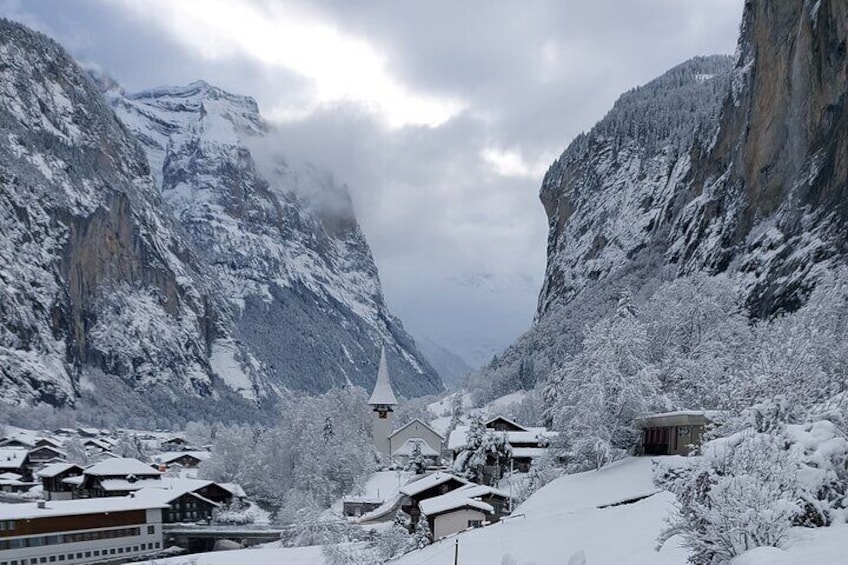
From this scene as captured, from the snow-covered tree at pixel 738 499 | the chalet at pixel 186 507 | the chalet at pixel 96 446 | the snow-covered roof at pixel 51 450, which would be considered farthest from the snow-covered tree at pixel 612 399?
the chalet at pixel 96 446

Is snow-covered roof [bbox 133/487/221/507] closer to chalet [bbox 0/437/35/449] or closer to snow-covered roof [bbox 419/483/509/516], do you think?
snow-covered roof [bbox 419/483/509/516]

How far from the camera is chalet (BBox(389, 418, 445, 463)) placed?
3600 inches

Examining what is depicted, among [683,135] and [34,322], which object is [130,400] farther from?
[683,135]

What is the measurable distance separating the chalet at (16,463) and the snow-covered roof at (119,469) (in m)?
21.5

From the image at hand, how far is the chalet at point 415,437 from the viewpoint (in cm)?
9144

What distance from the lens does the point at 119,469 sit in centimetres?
7144

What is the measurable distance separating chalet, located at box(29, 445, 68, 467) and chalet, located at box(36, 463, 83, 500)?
20535 mm

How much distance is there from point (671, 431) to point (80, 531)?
134 feet

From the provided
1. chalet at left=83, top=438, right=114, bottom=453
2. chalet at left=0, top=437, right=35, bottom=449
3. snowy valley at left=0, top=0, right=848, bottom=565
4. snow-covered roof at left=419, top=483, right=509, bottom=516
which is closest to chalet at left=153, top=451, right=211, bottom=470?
snowy valley at left=0, top=0, right=848, bottom=565

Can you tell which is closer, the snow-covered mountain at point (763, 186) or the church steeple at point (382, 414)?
the snow-covered mountain at point (763, 186)

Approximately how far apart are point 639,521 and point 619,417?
15.0m

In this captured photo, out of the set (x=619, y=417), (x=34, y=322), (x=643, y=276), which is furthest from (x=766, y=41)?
(x=34, y=322)

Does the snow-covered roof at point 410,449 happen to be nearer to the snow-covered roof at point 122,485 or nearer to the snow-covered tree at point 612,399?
the snow-covered roof at point 122,485

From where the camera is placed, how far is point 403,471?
77.0 m
